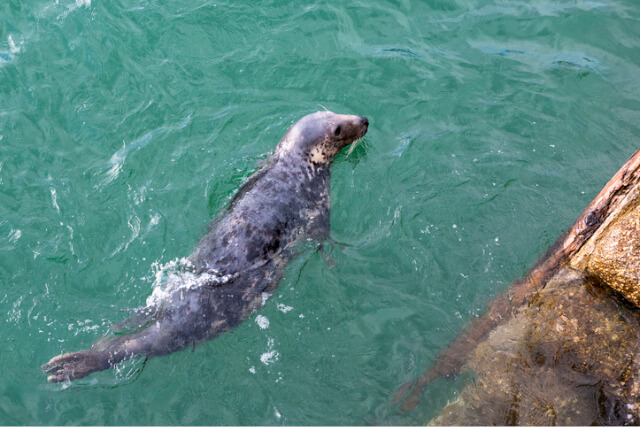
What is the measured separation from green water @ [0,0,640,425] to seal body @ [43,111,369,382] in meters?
0.18

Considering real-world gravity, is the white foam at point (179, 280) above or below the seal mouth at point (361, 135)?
below

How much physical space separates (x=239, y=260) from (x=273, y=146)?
222 centimetres

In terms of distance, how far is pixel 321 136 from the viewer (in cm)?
702

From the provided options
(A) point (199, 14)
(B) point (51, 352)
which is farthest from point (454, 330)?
(A) point (199, 14)

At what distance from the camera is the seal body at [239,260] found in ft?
17.0

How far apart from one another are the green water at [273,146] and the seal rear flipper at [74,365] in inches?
4.0

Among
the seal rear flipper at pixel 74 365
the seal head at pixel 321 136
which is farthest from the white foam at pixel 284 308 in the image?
the seal head at pixel 321 136

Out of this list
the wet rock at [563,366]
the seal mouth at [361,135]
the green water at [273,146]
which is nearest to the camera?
the wet rock at [563,366]

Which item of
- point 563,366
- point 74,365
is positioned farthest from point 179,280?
point 563,366

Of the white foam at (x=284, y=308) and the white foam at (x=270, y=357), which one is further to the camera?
the white foam at (x=284, y=308)

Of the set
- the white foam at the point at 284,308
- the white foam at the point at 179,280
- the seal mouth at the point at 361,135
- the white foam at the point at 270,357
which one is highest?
the seal mouth at the point at 361,135

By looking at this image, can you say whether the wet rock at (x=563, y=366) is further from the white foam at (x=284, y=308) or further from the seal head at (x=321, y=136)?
the seal head at (x=321, y=136)

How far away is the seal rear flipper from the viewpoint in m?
5.05

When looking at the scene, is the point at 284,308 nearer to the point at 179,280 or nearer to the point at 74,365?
the point at 179,280
